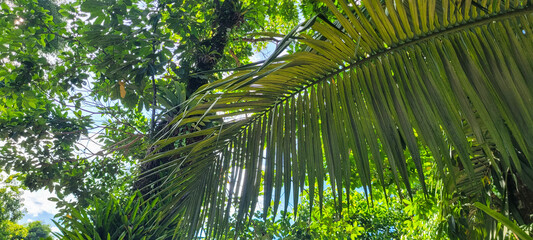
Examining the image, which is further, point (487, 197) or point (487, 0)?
point (487, 197)

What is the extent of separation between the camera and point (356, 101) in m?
0.61

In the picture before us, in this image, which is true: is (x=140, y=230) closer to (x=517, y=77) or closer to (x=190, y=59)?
(x=517, y=77)

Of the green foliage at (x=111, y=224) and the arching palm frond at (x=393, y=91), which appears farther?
the green foliage at (x=111, y=224)

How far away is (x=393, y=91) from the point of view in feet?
1.89

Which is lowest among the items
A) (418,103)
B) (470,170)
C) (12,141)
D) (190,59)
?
(470,170)

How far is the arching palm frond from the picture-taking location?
0.51 m

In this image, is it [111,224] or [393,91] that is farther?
[111,224]

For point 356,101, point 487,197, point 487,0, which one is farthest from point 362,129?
point 487,197

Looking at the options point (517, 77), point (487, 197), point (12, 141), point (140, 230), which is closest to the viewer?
point (517, 77)

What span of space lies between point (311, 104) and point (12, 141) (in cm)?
407

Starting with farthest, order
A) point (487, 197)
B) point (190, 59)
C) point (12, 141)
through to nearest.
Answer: point (12, 141) < point (190, 59) < point (487, 197)

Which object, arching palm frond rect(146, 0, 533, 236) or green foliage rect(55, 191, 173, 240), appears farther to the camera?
green foliage rect(55, 191, 173, 240)

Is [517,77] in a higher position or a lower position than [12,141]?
lower

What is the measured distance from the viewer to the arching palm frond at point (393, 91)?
0.51 metres
